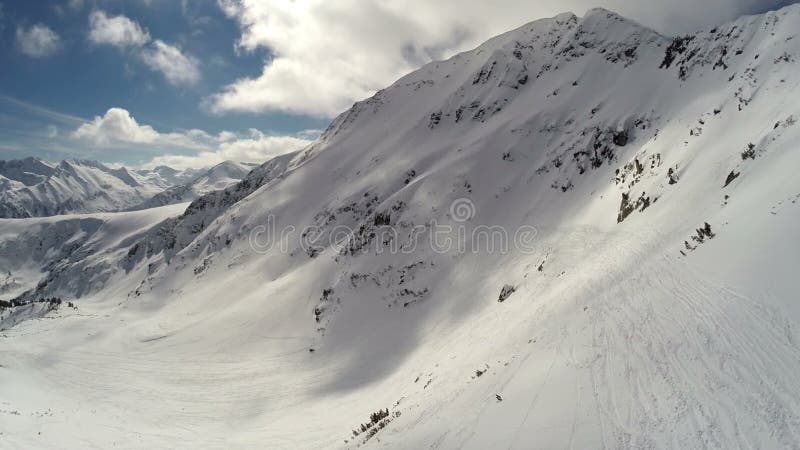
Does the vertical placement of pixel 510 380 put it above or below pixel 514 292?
below

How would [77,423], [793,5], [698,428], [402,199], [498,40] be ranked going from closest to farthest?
[698,428]
[77,423]
[793,5]
[402,199]
[498,40]

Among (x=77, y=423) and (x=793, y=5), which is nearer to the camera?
(x=77, y=423)

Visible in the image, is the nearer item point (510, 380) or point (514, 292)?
point (510, 380)

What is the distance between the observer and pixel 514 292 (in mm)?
28688

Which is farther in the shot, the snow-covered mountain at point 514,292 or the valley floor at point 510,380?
the snow-covered mountain at point 514,292

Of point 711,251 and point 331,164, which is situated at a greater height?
point 331,164

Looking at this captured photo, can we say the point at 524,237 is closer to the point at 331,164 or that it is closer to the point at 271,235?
the point at 271,235

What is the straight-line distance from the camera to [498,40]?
4321 inches

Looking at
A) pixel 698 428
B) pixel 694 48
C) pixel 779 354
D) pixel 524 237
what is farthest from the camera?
pixel 694 48

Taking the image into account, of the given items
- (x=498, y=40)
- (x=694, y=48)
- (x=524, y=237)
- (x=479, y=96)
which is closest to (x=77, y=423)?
(x=524, y=237)

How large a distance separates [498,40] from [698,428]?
11758 cm

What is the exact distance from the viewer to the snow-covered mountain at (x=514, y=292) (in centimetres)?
1005

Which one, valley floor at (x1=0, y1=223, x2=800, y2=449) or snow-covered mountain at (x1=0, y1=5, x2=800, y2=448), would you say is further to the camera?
snow-covered mountain at (x1=0, y1=5, x2=800, y2=448)

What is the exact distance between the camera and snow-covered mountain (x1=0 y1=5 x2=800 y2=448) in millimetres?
10047
